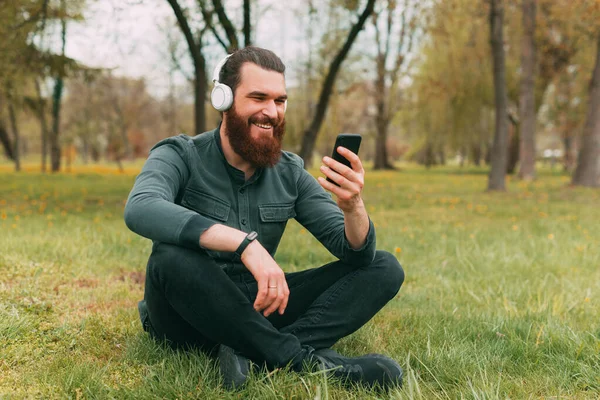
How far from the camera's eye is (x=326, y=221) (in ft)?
9.78

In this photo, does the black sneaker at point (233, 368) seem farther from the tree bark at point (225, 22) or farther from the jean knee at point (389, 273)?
the tree bark at point (225, 22)

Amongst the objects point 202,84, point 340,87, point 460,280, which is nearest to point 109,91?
point 340,87

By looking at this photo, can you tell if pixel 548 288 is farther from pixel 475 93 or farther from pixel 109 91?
pixel 109 91

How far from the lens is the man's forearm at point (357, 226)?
256cm

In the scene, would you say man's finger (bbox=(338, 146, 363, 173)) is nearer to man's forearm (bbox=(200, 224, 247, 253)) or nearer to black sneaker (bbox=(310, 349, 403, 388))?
man's forearm (bbox=(200, 224, 247, 253))

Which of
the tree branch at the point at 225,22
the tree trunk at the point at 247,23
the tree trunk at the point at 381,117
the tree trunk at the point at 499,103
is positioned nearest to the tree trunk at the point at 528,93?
the tree trunk at the point at 499,103

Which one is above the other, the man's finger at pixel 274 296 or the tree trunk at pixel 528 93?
the tree trunk at pixel 528 93

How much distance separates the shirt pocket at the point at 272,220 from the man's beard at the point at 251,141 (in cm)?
25

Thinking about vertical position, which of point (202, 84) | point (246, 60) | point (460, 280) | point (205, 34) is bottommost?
point (460, 280)

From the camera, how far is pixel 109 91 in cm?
3509

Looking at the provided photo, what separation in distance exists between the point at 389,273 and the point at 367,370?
1.80 ft

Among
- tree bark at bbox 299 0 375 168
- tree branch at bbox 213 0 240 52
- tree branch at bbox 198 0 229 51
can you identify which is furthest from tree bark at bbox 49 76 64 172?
tree bark at bbox 299 0 375 168

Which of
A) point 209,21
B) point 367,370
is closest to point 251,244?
point 367,370

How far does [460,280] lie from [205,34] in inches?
405
